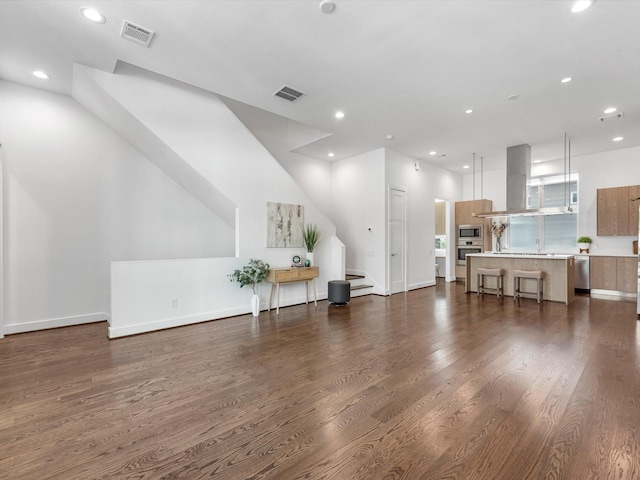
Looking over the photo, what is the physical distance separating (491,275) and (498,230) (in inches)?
101

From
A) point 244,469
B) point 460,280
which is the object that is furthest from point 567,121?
point 244,469

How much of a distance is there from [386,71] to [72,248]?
513 cm

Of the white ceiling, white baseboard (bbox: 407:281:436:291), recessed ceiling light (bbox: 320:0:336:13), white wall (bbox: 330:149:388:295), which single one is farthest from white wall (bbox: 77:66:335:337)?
white baseboard (bbox: 407:281:436:291)

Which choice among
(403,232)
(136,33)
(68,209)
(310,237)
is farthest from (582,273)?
(68,209)

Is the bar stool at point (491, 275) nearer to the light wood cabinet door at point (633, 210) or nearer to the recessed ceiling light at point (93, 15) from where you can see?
the light wood cabinet door at point (633, 210)

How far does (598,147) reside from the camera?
6906 mm

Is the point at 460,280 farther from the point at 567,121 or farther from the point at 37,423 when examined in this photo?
the point at 37,423

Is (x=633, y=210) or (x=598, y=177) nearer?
(x=633, y=210)

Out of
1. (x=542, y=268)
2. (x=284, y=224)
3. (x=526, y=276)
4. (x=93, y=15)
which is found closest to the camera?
(x=93, y=15)

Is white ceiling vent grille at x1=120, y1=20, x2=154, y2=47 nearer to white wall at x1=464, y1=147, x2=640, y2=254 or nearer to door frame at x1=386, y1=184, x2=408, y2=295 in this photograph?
door frame at x1=386, y1=184, x2=408, y2=295

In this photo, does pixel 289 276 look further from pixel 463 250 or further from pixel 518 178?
pixel 463 250

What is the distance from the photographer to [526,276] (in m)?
6.16

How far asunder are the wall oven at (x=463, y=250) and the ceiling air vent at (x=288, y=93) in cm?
675

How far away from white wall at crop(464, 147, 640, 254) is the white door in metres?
4.17
